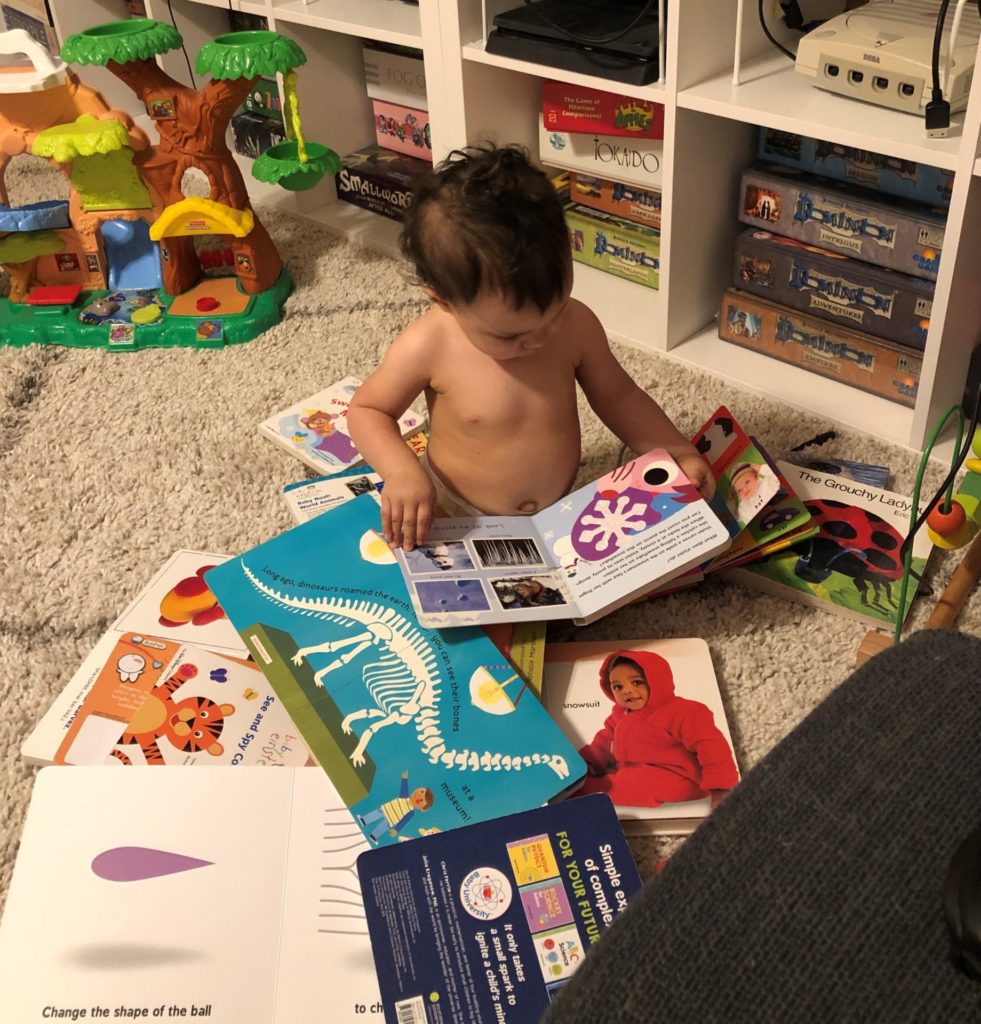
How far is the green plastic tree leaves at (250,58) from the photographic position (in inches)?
A: 53.2

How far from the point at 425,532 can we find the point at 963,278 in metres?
0.65

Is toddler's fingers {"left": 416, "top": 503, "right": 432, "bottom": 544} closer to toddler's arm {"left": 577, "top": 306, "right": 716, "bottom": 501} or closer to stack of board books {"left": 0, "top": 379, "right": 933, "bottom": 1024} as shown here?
→ stack of board books {"left": 0, "top": 379, "right": 933, "bottom": 1024}

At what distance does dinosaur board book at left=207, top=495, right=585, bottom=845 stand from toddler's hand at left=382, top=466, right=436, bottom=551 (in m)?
0.03

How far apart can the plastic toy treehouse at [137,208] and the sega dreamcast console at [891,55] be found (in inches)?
28.1

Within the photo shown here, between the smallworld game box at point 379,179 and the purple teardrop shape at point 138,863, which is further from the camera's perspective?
the smallworld game box at point 379,179

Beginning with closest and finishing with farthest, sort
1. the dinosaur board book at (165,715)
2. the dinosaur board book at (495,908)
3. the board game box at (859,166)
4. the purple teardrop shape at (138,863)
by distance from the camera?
the dinosaur board book at (495,908) < the purple teardrop shape at (138,863) < the dinosaur board book at (165,715) < the board game box at (859,166)

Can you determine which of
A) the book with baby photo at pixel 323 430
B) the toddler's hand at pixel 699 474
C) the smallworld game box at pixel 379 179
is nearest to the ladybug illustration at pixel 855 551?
the toddler's hand at pixel 699 474

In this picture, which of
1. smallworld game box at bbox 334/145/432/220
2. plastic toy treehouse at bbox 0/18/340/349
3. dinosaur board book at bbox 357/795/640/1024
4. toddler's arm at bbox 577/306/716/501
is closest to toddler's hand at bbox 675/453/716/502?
toddler's arm at bbox 577/306/716/501

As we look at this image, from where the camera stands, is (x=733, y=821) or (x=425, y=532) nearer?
(x=733, y=821)

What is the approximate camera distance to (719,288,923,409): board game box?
4.13 ft

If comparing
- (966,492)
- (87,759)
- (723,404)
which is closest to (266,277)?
(723,404)

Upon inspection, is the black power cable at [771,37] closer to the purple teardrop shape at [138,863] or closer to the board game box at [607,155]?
the board game box at [607,155]

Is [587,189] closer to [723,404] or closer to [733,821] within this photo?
[723,404]

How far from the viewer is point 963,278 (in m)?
1.09
